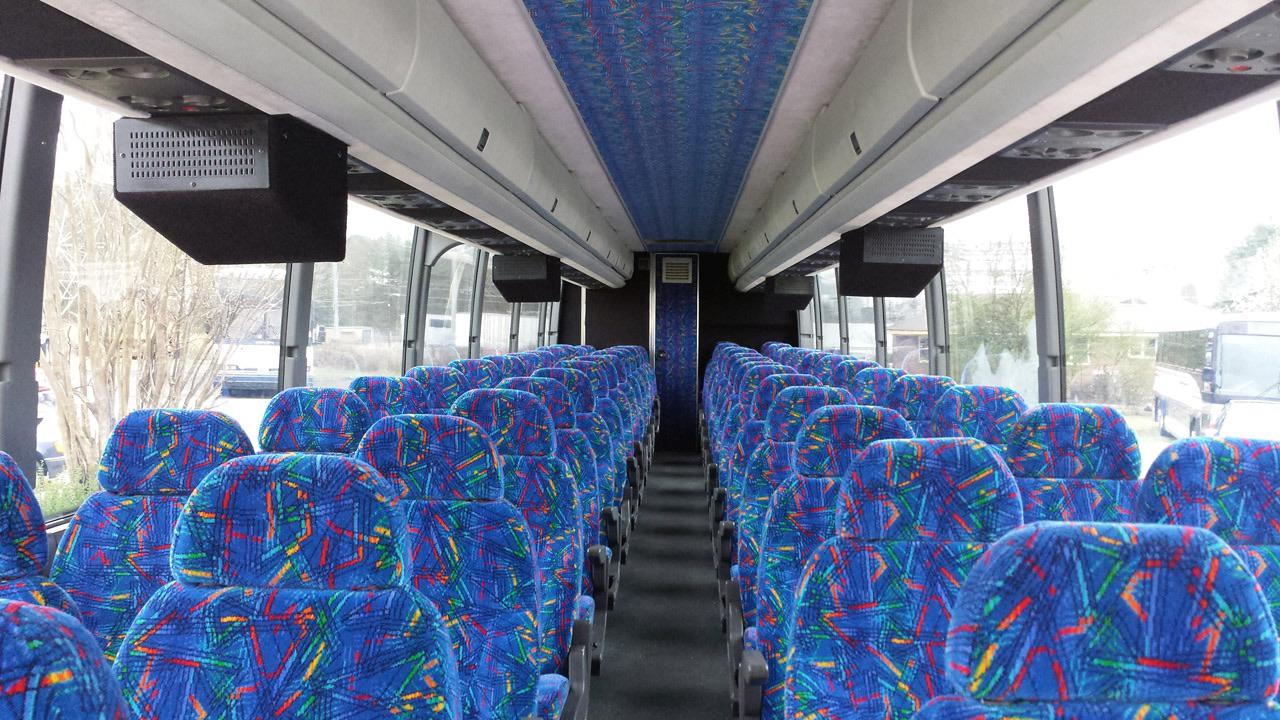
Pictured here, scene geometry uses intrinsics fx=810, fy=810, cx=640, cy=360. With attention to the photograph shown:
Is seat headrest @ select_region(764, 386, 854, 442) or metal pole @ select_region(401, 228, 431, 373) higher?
metal pole @ select_region(401, 228, 431, 373)

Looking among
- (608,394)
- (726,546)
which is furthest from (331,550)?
(608,394)

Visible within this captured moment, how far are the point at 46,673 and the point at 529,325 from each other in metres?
14.4

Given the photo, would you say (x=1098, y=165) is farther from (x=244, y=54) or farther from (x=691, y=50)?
(x=244, y=54)

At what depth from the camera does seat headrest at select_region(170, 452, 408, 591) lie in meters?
1.57

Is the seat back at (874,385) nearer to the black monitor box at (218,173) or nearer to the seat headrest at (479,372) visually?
the seat headrest at (479,372)

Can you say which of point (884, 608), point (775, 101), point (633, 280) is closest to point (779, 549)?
point (884, 608)

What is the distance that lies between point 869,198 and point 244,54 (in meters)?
3.27

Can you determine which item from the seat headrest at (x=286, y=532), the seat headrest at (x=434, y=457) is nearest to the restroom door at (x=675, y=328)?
the seat headrest at (x=434, y=457)

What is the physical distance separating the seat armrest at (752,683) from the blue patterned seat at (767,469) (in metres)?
0.82

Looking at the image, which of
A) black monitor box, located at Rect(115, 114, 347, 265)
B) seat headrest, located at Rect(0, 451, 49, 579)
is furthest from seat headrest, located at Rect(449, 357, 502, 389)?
seat headrest, located at Rect(0, 451, 49, 579)

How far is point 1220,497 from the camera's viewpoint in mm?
2318

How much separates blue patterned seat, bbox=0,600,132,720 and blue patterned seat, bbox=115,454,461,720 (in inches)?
26.7

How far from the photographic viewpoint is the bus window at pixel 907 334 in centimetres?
972

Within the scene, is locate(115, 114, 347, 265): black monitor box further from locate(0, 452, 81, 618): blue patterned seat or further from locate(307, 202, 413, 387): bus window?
locate(307, 202, 413, 387): bus window
